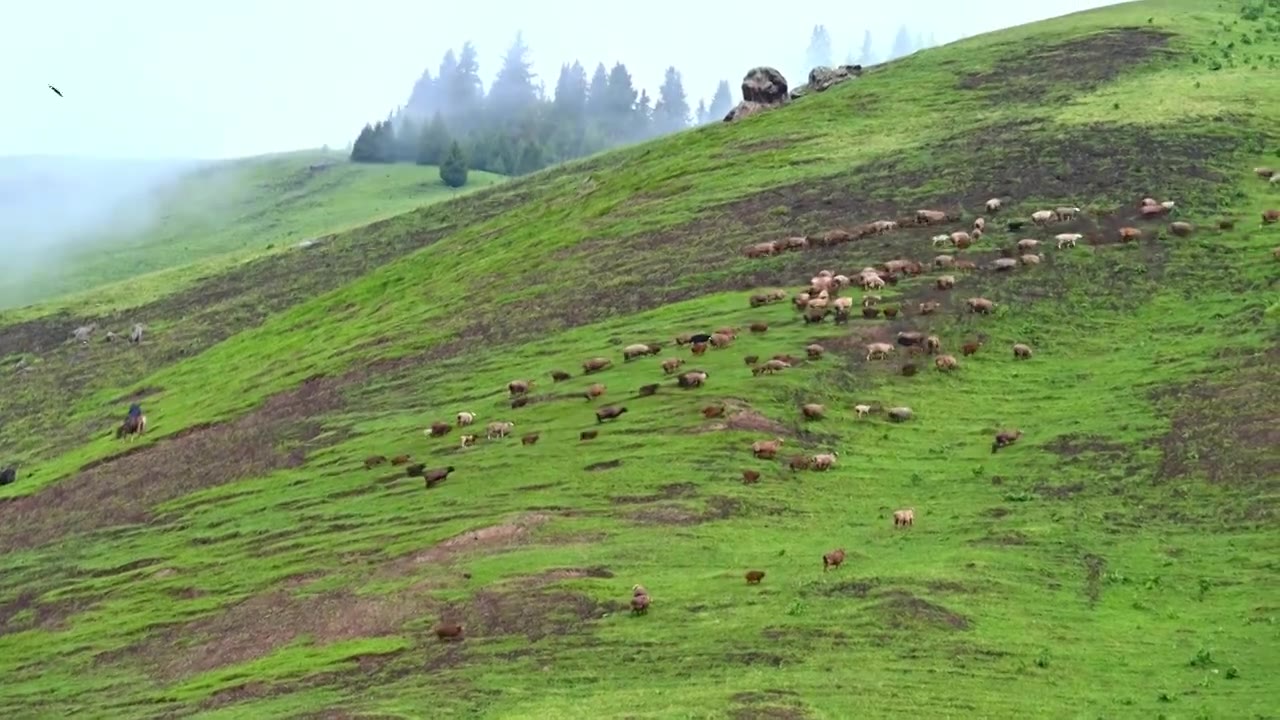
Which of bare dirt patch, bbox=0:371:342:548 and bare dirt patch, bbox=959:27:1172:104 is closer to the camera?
bare dirt patch, bbox=0:371:342:548

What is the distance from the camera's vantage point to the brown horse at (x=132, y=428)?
78688 mm

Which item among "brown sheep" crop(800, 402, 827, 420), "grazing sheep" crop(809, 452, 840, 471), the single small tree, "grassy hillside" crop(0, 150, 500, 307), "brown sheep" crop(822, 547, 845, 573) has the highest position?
the single small tree

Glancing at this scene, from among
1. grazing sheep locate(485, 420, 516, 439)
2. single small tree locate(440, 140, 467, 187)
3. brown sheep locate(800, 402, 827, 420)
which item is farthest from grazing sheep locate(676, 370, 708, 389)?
single small tree locate(440, 140, 467, 187)

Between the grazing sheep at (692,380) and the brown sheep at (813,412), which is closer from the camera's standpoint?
the brown sheep at (813,412)

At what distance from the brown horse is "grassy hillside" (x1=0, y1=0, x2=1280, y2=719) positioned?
2.06m

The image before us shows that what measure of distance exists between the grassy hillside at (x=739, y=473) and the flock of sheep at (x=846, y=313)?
0.50 m

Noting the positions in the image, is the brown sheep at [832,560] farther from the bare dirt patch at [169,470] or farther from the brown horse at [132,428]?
the brown horse at [132,428]

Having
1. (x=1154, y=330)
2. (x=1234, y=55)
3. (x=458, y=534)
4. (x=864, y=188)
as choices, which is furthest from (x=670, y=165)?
(x=458, y=534)

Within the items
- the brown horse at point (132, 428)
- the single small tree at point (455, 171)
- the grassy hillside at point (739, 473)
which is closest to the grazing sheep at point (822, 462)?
the grassy hillside at point (739, 473)

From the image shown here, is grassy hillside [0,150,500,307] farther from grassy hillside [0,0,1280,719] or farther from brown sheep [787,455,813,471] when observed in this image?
brown sheep [787,455,813,471]

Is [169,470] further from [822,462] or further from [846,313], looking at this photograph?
[822,462]

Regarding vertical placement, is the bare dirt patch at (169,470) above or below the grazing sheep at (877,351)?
below

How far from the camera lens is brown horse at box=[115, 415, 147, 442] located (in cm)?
7869

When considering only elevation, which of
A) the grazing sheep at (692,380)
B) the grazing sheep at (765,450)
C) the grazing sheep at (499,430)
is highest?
the grazing sheep at (692,380)
